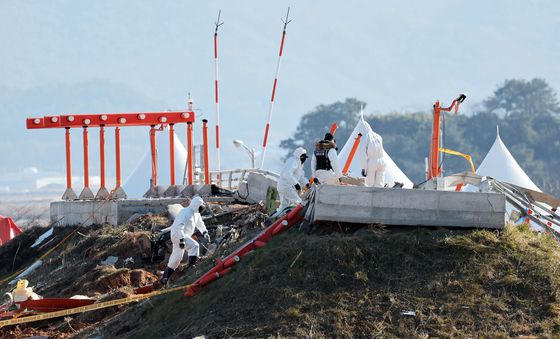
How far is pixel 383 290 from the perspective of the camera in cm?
1482

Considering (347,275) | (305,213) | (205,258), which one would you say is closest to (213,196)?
(205,258)

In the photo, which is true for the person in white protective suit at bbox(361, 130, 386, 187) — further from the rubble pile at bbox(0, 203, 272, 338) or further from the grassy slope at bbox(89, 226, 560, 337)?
the grassy slope at bbox(89, 226, 560, 337)

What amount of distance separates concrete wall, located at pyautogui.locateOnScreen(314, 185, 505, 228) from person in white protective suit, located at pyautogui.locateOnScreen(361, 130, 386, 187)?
180 inches

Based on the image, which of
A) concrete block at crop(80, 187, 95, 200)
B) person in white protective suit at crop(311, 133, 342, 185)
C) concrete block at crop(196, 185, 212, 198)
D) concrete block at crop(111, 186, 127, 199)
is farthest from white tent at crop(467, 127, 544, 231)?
person in white protective suit at crop(311, 133, 342, 185)

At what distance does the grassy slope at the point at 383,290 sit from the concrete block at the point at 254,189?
904 centimetres

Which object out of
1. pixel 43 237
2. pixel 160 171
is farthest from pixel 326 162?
pixel 160 171

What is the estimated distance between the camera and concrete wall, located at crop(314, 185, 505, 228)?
16.0 meters

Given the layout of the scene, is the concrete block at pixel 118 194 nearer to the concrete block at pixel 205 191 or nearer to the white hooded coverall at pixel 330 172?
Result: the concrete block at pixel 205 191

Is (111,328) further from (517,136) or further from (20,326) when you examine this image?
(517,136)

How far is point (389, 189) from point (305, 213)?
4.05 feet

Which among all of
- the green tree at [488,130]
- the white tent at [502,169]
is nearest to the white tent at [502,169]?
the white tent at [502,169]


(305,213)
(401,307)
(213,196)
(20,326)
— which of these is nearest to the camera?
(401,307)

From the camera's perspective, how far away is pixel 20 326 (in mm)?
18594

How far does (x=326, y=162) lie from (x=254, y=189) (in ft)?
18.9
